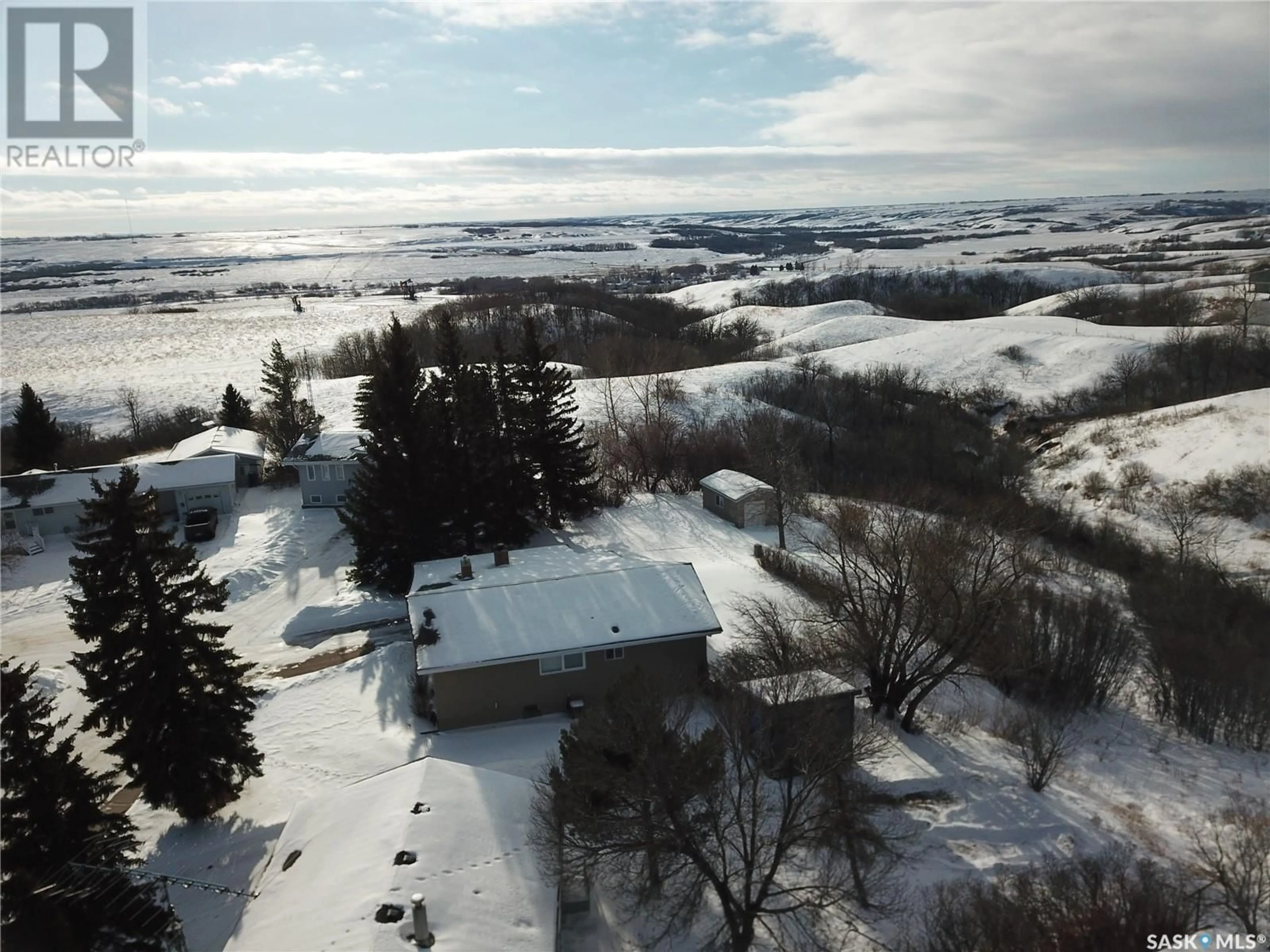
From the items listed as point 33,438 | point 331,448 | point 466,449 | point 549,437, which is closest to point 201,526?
point 331,448

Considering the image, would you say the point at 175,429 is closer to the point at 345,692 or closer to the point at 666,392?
the point at 666,392

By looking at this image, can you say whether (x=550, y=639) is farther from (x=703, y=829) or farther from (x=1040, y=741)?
(x=1040, y=741)

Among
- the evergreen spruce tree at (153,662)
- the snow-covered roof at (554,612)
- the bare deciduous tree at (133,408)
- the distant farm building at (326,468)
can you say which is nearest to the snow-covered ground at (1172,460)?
the snow-covered roof at (554,612)

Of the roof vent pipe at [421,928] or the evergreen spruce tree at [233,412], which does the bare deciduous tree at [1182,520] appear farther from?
the evergreen spruce tree at [233,412]

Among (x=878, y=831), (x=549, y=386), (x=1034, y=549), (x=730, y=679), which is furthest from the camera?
(x=549, y=386)

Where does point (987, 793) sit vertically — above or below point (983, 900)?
below

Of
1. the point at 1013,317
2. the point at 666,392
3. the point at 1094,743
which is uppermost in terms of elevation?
the point at 1013,317

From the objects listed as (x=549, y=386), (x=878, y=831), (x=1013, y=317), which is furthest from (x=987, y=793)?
(x=1013, y=317)

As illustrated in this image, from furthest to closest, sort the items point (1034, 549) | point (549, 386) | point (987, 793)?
1. point (549, 386)
2. point (1034, 549)
3. point (987, 793)
